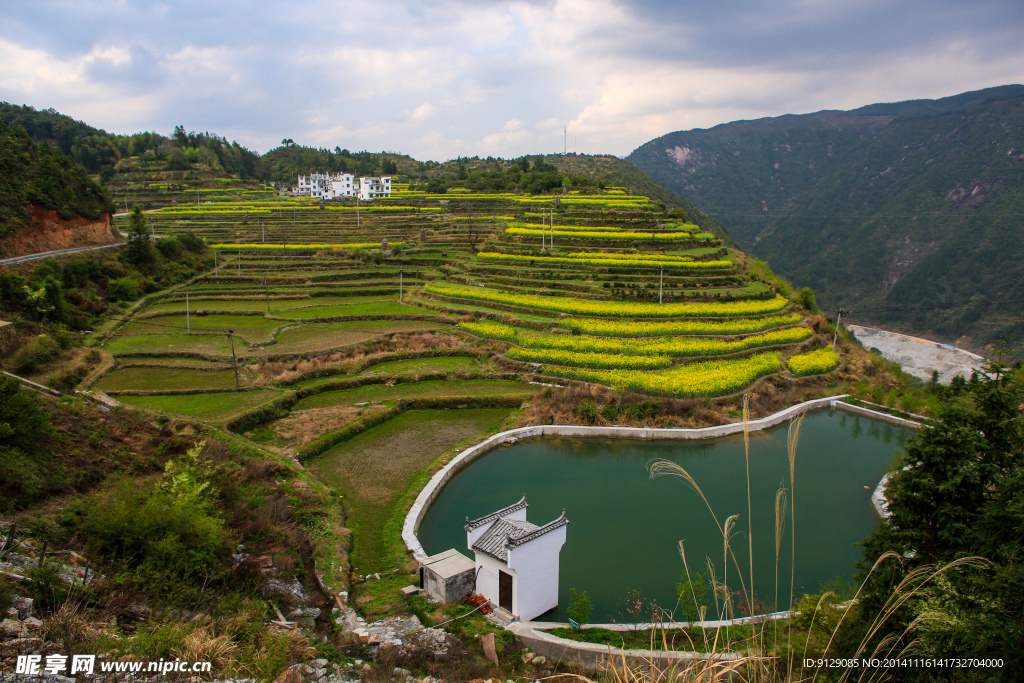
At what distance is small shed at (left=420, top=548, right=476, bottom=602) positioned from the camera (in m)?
9.19

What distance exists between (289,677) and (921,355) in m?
48.3

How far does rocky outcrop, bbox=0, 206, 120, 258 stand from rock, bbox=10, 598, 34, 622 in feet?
91.2

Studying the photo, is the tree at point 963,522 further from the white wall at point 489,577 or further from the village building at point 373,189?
the village building at point 373,189

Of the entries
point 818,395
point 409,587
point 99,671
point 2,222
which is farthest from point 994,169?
point 2,222

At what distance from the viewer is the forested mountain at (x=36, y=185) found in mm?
26172

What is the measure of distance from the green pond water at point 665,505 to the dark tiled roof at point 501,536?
1.50 m

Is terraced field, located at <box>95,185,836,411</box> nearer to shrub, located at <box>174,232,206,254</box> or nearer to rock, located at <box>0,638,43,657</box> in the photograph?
shrub, located at <box>174,232,206,254</box>

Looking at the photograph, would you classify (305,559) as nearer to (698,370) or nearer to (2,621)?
(2,621)

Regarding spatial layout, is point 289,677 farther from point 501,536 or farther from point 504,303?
point 504,303

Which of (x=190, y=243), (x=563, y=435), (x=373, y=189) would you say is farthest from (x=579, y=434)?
(x=373, y=189)

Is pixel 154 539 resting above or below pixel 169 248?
below

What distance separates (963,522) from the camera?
21.5ft

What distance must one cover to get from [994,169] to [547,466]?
6406 centimetres

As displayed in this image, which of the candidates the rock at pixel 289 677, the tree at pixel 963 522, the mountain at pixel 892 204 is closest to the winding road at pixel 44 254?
the rock at pixel 289 677
